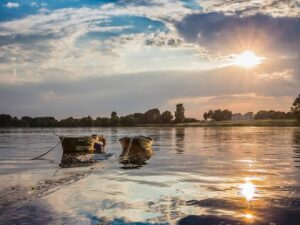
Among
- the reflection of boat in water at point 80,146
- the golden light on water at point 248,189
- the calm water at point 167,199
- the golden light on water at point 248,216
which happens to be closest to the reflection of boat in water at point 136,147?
the reflection of boat in water at point 80,146

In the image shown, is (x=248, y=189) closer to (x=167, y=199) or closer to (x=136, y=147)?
(x=167, y=199)

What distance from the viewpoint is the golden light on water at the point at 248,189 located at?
902 inches

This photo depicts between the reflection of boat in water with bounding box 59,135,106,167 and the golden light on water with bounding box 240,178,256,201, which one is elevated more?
the reflection of boat in water with bounding box 59,135,106,167

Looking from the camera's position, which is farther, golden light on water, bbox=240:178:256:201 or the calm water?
golden light on water, bbox=240:178:256:201

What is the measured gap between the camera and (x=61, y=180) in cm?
3011

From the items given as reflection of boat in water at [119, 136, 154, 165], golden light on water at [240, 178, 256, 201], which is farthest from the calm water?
reflection of boat in water at [119, 136, 154, 165]

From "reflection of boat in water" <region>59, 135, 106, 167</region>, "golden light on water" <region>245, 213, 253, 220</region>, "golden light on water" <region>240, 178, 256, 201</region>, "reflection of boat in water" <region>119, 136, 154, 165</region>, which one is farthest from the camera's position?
"reflection of boat in water" <region>59, 135, 106, 167</region>

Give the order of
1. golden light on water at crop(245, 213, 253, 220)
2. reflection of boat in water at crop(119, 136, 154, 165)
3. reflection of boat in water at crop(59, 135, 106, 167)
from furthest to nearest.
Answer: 1. reflection of boat in water at crop(59, 135, 106, 167)
2. reflection of boat in water at crop(119, 136, 154, 165)
3. golden light on water at crop(245, 213, 253, 220)

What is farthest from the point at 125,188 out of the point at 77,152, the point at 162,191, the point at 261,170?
the point at 77,152

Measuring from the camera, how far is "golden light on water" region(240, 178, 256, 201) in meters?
22.9

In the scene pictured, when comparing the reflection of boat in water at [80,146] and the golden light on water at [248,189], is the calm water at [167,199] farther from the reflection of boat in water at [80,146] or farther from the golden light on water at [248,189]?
the reflection of boat in water at [80,146]

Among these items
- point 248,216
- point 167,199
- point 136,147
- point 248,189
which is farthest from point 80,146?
point 248,216

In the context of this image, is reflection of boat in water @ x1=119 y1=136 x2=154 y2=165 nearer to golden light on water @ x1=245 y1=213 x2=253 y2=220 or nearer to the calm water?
the calm water

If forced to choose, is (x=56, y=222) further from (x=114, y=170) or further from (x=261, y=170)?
(x=261, y=170)
